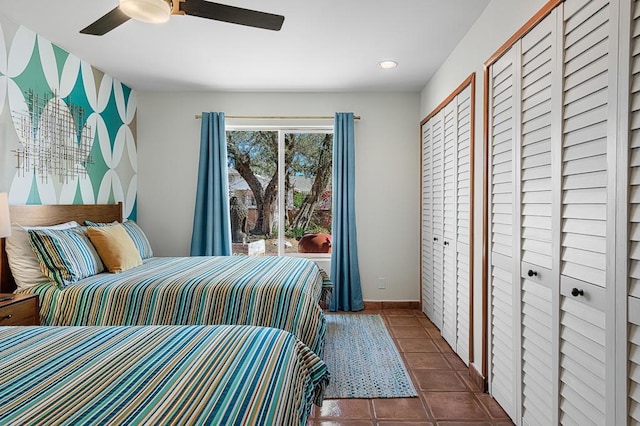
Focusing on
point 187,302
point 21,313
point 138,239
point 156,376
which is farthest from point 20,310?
point 156,376

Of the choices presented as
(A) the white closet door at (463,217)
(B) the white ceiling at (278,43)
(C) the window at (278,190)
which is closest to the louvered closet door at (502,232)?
(A) the white closet door at (463,217)

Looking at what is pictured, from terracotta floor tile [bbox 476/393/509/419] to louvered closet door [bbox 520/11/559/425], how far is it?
0.27 m

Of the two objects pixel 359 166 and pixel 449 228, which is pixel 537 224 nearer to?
pixel 449 228

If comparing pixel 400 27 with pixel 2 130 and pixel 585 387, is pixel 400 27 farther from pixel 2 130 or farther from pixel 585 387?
pixel 2 130

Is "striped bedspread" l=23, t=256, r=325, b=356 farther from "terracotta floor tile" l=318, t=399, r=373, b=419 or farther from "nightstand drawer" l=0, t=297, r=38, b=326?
"terracotta floor tile" l=318, t=399, r=373, b=419

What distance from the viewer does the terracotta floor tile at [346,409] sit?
90.3 inches

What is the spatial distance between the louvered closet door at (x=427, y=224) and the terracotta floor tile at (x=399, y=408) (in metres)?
1.70

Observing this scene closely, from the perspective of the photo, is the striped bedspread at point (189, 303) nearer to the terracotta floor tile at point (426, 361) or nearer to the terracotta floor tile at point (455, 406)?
the terracotta floor tile at point (455, 406)

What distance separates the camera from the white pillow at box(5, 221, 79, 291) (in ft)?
8.52

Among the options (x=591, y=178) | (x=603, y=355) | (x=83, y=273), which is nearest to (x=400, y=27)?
(x=591, y=178)

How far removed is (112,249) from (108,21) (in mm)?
1632

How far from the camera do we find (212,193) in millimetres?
4359

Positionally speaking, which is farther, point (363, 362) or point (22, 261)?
point (363, 362)

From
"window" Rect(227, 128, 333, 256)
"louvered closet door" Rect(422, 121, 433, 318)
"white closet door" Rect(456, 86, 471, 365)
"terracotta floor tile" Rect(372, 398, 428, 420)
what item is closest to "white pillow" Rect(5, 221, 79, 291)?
"window" Rect(227, 128, 333, 256)
